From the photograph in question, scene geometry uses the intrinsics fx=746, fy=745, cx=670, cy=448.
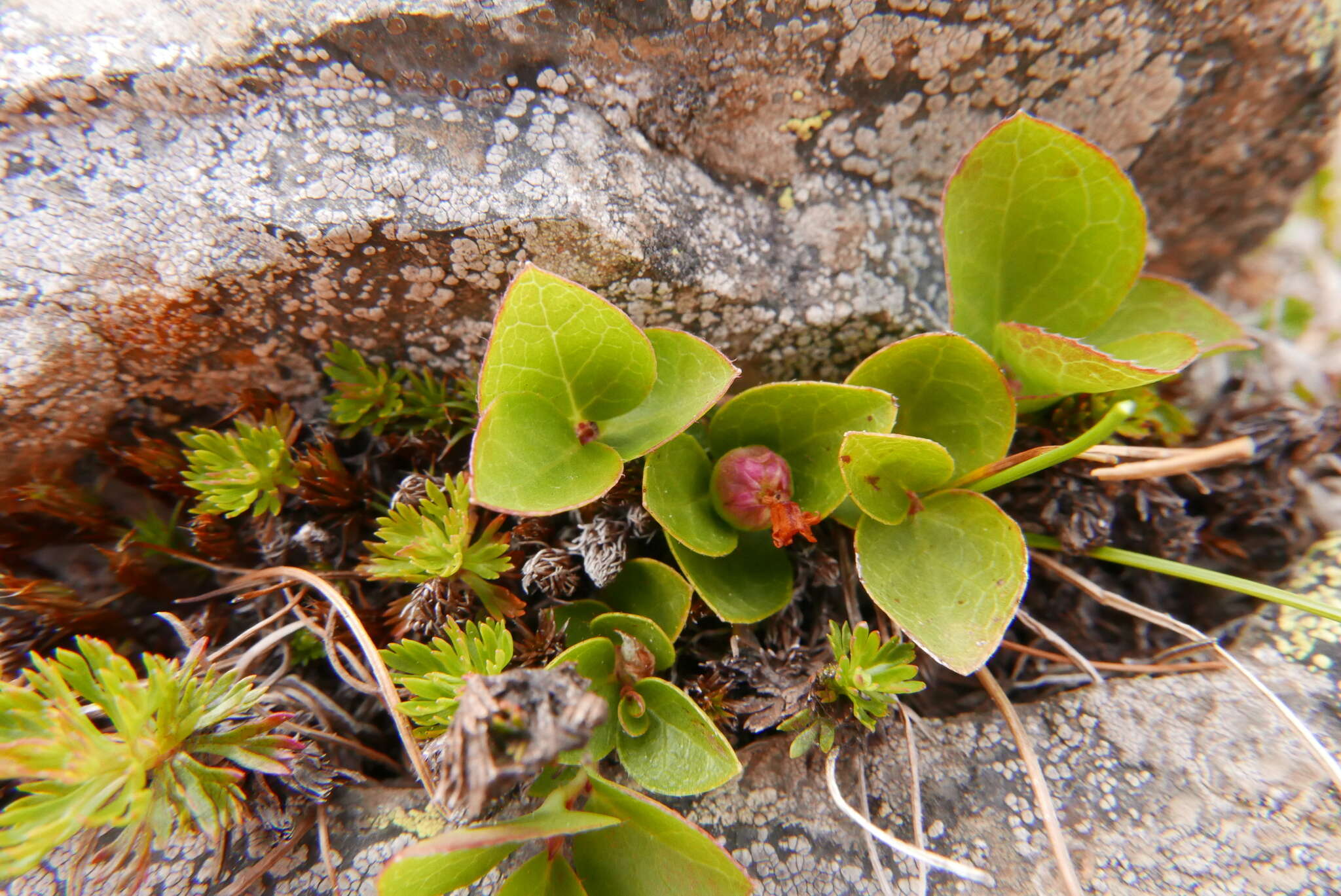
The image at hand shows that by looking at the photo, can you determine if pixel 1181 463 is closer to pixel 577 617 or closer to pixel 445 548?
pixel 577 617

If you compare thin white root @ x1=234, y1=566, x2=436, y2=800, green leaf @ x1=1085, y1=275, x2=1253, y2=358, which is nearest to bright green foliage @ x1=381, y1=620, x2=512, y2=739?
thin white root @ x1=234, y1=566, x2=436, y2=800

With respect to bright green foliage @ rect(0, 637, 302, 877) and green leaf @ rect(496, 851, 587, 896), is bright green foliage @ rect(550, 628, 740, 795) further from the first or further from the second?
bright green foliage @ rect(0, 637, 302, 877)

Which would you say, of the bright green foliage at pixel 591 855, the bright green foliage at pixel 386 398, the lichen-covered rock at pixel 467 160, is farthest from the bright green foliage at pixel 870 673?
the bright green foliage at pixel 386 398

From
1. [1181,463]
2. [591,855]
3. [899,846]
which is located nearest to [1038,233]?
[1181,463]

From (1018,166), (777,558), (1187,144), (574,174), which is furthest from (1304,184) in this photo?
(574,174)

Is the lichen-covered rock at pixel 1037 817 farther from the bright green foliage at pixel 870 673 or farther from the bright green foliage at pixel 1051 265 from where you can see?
the bright green foliage at pixel 1051 265
